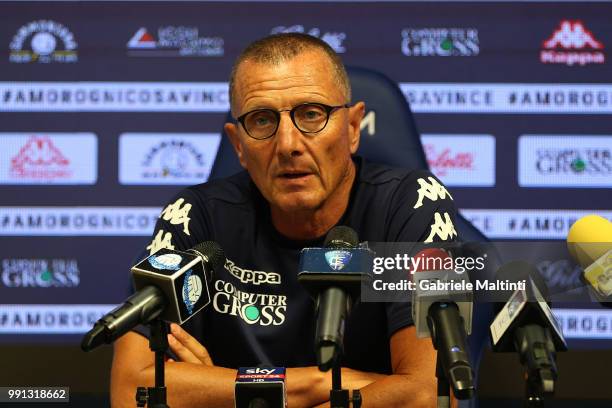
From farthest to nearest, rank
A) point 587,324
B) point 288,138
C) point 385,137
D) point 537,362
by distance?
point 587,324, point 385,137, point 288,138, point 537,362

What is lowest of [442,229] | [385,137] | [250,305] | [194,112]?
[250,305]

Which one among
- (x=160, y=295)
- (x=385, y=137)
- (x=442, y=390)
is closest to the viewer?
(x=442, y=390)

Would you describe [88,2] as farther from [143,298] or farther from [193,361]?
[143,298]

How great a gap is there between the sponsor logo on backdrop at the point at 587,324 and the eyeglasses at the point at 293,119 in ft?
6.04

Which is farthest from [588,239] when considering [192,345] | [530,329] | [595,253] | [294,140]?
[192,345]

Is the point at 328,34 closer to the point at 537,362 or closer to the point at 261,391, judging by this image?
the point at 261,391

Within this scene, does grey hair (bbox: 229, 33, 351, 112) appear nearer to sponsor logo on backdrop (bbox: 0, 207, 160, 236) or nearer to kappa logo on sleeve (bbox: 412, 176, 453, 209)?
kappa logo on sleeve (bbox: 412, 176, 453, 209)

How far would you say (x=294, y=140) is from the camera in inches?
A: 87.0

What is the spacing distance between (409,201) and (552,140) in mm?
1576

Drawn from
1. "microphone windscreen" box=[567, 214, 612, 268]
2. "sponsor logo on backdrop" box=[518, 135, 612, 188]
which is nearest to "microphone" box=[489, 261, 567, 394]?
"microphone windscreen" box=[567, 214, 612, 268]

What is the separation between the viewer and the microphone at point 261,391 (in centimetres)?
→ 151

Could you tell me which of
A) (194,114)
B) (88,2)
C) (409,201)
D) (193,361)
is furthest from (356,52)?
(193,361)

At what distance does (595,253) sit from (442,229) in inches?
27.9

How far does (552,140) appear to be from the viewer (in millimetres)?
3740
